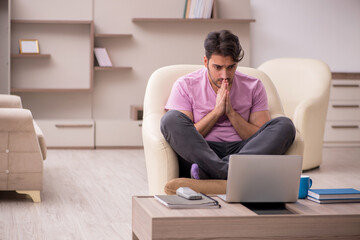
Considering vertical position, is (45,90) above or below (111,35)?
below

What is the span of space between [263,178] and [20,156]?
183cm

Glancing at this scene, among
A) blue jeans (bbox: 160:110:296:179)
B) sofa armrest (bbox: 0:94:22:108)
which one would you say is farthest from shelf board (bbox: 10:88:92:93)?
blue jeans (bbox: 160:110:296:179)

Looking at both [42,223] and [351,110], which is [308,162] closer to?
[351,110]

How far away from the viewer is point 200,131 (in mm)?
2689

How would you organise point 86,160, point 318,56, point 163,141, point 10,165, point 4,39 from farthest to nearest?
point 318,56 → point 4,39 → point 86,160 → point 10,165 → point 163,141

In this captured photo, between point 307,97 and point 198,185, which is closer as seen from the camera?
point 198,185

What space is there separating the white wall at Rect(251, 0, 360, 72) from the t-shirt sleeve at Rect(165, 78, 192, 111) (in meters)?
3.93

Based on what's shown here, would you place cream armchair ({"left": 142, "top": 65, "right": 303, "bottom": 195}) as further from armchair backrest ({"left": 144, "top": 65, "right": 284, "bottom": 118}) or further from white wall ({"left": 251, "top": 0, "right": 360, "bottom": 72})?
white wall ({"left": 251, "top": 0, "right": 360, "bottom": 72})

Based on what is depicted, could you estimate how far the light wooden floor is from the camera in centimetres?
273

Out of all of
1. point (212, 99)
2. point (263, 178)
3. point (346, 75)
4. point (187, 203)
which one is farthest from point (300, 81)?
point (187, 203)

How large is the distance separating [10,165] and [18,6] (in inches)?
124

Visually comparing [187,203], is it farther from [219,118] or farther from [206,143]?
[219,118]

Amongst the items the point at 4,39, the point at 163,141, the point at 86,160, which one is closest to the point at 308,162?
the point at 86,160

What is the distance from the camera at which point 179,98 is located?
2736mm
